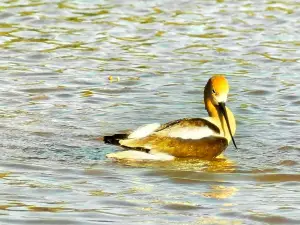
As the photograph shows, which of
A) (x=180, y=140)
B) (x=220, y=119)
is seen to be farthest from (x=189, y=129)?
(x=220, y=119)

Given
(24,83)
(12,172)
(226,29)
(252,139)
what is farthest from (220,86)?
(226,29)

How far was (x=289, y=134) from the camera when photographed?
1208cm

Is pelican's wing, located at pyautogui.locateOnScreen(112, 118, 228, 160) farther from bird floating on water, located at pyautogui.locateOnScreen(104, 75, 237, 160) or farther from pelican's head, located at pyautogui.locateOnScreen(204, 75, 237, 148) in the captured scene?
pelican's head, located at pyautogui.locateOnScreen(204, 75, 237, 148)

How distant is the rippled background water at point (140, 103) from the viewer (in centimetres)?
891

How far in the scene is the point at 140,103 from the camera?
44.4 ft

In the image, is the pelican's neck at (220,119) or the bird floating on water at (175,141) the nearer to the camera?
the bird floating on water at (175,141)

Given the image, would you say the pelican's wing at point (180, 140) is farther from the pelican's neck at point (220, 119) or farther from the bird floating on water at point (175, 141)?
the pelican's neck at point (220, 119)

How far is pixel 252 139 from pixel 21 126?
2.59 meters

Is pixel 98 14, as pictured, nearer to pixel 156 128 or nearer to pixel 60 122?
pixel 60 122

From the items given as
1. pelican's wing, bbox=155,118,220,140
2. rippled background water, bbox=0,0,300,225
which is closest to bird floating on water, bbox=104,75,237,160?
pelican's wing, bbox=155,118,220,140

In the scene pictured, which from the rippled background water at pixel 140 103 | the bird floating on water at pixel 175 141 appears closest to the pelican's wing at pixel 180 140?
the bird floating on water at pixel 175 141

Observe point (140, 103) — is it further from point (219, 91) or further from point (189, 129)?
point (189, 129)

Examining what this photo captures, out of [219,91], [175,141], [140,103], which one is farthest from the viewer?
[140,103]

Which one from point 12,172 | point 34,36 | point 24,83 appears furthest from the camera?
point 34,36
